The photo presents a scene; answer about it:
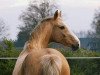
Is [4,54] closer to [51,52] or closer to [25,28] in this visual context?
[51,52]

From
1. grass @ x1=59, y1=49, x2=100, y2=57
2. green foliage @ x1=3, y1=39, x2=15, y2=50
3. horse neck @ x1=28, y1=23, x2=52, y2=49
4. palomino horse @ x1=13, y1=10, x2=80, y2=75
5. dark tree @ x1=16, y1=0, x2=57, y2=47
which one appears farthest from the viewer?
dark tree @ x1=16, y1=0, x2=57, y2=47

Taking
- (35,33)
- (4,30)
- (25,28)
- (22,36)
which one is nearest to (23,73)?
(35,33)

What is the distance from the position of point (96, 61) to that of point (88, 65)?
0.31m

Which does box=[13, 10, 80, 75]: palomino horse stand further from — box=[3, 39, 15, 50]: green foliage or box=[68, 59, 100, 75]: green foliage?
box=[3, 39, 15, 50]: green foliage

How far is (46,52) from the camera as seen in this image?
471cm

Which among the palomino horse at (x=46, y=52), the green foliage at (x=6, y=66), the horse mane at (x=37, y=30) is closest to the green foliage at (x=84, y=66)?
the green foliage at (x=6, y=66)

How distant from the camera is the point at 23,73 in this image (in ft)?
15.5

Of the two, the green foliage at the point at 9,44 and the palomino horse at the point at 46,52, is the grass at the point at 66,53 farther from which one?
the palomino horse at the point at 46,52

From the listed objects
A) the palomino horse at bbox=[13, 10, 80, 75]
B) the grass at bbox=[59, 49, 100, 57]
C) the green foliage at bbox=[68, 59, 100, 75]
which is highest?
the palomino horse at bbox=[13, 10, 80, 75]

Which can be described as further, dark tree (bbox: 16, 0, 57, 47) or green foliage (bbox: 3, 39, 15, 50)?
dark tree (bbox: 16, 0, 57, 47)

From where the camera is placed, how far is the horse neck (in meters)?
5.41

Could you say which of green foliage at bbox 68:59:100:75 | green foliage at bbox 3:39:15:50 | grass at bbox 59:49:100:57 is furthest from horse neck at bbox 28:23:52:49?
green foliage at bbox 3:39:15:50

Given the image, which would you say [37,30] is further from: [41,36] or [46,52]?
[46,52]

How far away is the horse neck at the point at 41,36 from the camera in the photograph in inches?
213
